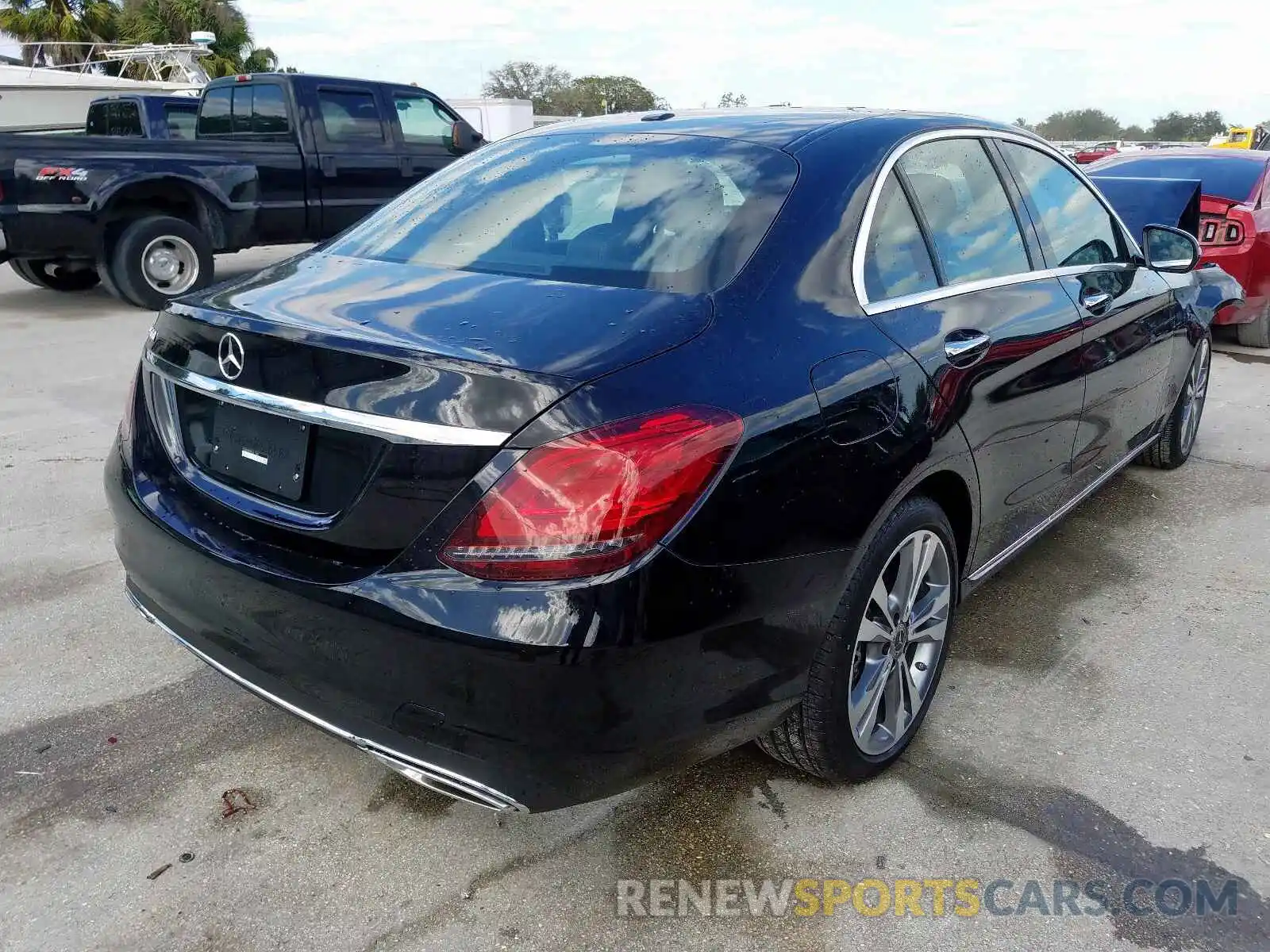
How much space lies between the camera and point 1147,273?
13.6 ft

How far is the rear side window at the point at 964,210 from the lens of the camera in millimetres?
2906

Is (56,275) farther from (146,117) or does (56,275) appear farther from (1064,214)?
(1064,214)

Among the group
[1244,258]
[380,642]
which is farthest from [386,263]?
[1244,258]

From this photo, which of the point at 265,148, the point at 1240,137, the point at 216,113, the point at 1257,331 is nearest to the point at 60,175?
the point at 265,148

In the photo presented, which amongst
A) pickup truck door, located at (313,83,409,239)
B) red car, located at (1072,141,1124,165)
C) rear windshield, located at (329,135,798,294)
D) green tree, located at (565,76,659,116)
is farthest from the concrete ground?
green tree, located at (565,76,659,116)

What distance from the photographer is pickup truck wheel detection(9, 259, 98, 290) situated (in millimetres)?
9867

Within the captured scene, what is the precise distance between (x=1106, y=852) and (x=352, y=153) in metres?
9.48

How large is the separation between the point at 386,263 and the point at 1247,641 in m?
2.97

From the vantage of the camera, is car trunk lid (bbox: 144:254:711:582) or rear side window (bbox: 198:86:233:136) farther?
rear side window (bbox: 198:86:233:136)

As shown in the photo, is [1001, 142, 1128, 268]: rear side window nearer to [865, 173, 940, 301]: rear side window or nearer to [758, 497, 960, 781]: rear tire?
[865, 173, 940, 301]: rear side window

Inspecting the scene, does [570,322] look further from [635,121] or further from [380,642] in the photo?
[635,121]

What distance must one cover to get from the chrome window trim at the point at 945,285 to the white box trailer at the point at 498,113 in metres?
21.5

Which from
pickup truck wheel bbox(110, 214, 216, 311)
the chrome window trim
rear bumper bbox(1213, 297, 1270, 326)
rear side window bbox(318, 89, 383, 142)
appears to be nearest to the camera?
the chrome window trim

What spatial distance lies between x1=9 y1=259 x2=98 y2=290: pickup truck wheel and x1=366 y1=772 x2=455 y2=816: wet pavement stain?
8825 mm
